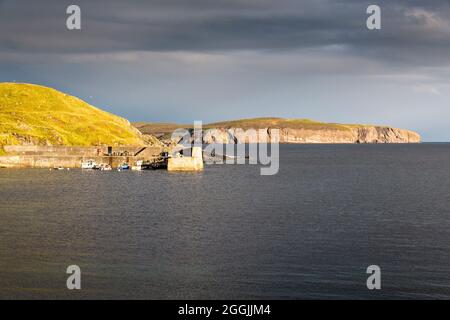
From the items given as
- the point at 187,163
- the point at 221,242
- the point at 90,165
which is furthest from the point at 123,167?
the point at 221,242

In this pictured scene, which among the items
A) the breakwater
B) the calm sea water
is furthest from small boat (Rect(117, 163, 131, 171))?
the calm sea water

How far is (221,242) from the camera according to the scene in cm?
5944

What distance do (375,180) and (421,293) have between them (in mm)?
104183

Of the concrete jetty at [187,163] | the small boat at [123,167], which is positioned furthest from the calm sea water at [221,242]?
the small boat at [123,167]

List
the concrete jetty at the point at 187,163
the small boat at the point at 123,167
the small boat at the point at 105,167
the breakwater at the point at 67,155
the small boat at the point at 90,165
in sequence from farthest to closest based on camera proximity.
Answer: the small boat at the point at 123,167
the small boat at the point at 105,167
the small boat at the point at 90,165
the breakwater at the point at 67,155
the concrete jetty at the point at 187,163

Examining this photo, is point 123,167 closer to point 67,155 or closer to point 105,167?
point 105,167

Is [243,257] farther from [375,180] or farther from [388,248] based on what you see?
[375,180]

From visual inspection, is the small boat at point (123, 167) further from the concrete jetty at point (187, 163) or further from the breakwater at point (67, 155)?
the concrete jetty at point (187, 163)

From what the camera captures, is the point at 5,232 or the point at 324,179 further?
the point at 324,179

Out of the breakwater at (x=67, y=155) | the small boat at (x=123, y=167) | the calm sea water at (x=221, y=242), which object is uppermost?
the breakwater at (x=67, y=155)

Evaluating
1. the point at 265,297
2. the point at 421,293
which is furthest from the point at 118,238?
the point at 421,293

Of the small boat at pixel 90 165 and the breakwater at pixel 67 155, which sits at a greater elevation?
the breakwater at pixel 67 155

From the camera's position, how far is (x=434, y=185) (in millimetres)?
129250

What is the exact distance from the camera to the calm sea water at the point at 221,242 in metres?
43.7
